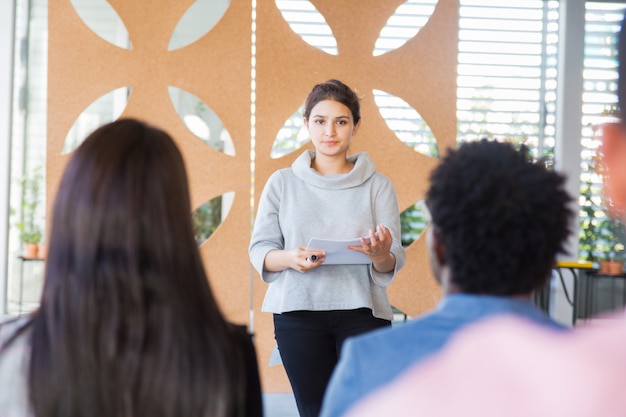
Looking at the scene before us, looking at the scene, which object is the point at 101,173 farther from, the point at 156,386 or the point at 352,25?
the point at 352,25

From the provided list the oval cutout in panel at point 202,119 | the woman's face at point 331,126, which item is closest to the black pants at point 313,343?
the woman's face at point 331,126

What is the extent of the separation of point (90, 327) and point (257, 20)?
10.8ft

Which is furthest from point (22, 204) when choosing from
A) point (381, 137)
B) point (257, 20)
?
point (381, 137)

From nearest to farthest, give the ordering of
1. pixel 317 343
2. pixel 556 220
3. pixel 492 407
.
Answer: pixel 492 407 < pixel 556 220 < pixel 317 343

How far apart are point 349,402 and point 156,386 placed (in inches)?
11.2

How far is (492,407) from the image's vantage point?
987 millimetres

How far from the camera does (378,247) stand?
2.32 metres

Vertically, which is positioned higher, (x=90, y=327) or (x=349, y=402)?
(x=90, y=327)

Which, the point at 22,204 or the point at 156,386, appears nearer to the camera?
the point at 156,386

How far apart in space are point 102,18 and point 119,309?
4.19 meters

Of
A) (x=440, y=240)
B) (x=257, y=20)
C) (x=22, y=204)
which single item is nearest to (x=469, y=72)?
(x=257, y=20)

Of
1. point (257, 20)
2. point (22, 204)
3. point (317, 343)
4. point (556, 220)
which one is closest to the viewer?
point (556, 220)

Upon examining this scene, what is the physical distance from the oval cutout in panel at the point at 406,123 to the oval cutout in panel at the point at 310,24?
491 mm

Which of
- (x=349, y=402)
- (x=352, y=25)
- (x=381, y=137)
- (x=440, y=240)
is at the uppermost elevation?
(x=352, y=25)
